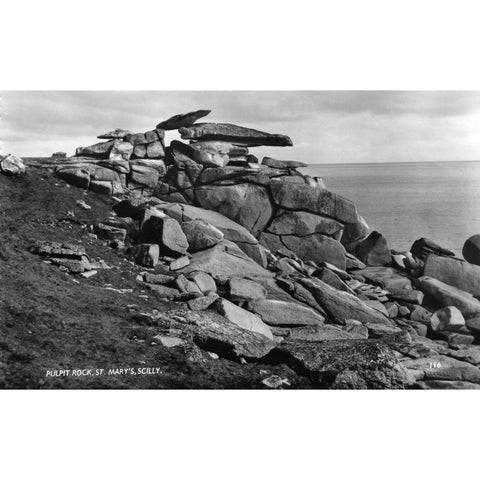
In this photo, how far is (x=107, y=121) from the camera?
9.73 m

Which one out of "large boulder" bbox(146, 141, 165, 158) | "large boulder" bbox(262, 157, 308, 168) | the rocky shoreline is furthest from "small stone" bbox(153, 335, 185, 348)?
"large boulder" bbox(146, 141, 165, 158)

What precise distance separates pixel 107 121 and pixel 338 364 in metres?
6.29

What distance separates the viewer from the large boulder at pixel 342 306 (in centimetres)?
1033

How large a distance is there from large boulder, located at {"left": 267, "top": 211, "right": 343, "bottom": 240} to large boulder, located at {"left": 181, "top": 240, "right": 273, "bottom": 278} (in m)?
1.63

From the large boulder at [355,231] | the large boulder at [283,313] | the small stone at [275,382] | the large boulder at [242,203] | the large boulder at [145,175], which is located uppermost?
the large boulder at [145,175]

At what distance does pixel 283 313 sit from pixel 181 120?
4505 millimetres

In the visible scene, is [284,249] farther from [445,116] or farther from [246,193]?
[445,116]

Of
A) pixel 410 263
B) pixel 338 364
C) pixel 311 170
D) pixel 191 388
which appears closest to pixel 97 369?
pixel 191 388

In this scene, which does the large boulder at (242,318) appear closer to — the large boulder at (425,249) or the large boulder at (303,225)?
the large boulder at (303,225)

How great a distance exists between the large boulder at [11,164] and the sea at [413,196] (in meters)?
6.60

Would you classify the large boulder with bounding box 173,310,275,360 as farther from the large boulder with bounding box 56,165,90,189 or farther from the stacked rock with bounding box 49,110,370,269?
the large boulder with bounding box 56,165,90,189

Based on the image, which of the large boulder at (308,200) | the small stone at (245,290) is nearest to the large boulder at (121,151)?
the large boulder at (308,200)

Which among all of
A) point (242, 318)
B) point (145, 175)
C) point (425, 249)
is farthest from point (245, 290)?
point (145, 175)

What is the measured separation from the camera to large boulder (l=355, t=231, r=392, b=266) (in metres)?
12.9
